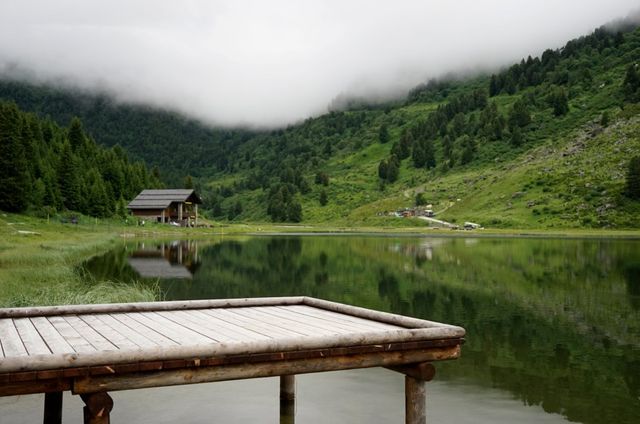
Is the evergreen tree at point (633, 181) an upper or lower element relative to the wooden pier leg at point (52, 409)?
upper

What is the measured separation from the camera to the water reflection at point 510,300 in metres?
17.2

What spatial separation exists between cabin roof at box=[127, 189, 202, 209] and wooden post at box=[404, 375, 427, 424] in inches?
5154

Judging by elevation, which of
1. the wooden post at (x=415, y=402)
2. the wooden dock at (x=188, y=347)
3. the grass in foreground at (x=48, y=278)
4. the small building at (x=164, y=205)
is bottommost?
the wooden post at (x=415, y=402)

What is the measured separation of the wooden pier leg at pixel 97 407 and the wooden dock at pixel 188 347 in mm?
13

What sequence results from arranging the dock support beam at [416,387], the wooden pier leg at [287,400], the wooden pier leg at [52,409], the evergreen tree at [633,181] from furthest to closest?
the evergreen tree at [633,181] → the wooden pier leg at [287,400] → the wooden pier leg at [52,409] → the dock support beam at [416,387]

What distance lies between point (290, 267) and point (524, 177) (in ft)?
402

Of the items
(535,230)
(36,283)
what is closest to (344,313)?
(36,283)

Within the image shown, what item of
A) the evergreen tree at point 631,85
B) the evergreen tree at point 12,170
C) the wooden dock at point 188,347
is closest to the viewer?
the wooden dock at point 188,347

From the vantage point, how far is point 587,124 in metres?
187

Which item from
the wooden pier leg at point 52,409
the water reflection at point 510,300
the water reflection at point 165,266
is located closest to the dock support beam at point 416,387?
the water reflection at point 510,300

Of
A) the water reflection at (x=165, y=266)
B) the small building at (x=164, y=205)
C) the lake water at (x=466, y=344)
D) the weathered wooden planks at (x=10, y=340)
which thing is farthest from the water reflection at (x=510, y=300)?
the small building at (x=164, y=205)

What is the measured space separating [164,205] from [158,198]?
4.00 meters

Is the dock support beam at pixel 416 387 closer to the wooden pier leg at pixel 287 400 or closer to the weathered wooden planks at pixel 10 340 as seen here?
the wooden pier leg at pixel 287 400

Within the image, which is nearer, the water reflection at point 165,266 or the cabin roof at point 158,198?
the water reflection at point 165,266
